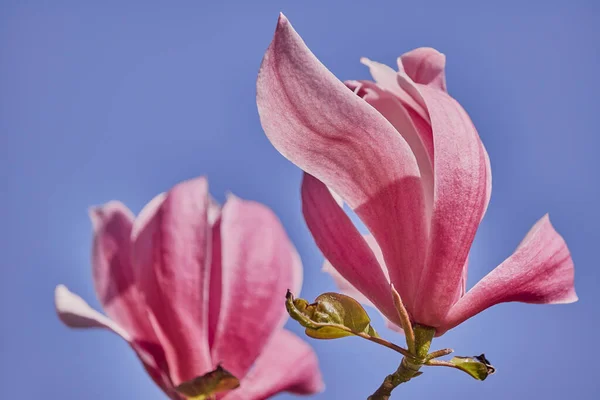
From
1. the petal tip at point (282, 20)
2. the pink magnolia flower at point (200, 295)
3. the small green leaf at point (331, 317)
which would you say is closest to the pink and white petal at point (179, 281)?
the pink magnolia flower at point (200, 295)

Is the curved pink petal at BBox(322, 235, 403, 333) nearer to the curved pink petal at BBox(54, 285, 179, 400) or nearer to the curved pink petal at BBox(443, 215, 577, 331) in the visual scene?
the curved pink petal at BBox(443, 215, 577, 331)

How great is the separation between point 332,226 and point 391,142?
4.7 inches

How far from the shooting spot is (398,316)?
64 cm

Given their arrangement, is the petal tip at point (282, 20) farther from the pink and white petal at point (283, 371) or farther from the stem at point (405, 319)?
the pink and white petal at point (283, 371)

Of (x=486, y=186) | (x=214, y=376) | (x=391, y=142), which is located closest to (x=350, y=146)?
A: (x=391, y=142)

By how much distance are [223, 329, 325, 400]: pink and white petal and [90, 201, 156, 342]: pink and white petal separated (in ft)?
0.45

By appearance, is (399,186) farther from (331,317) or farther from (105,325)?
(105,325)

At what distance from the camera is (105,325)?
735 mm

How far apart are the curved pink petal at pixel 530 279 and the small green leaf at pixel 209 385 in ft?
0.78

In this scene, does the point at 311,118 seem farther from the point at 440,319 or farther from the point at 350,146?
the point at 440,319

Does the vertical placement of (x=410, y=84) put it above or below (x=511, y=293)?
above

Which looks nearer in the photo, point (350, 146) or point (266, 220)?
point (350, 146)

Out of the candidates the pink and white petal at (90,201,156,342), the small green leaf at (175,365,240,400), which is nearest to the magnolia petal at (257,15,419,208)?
the small green leaf at (175,365,240,400)

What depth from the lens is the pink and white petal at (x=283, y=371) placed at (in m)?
0.80
